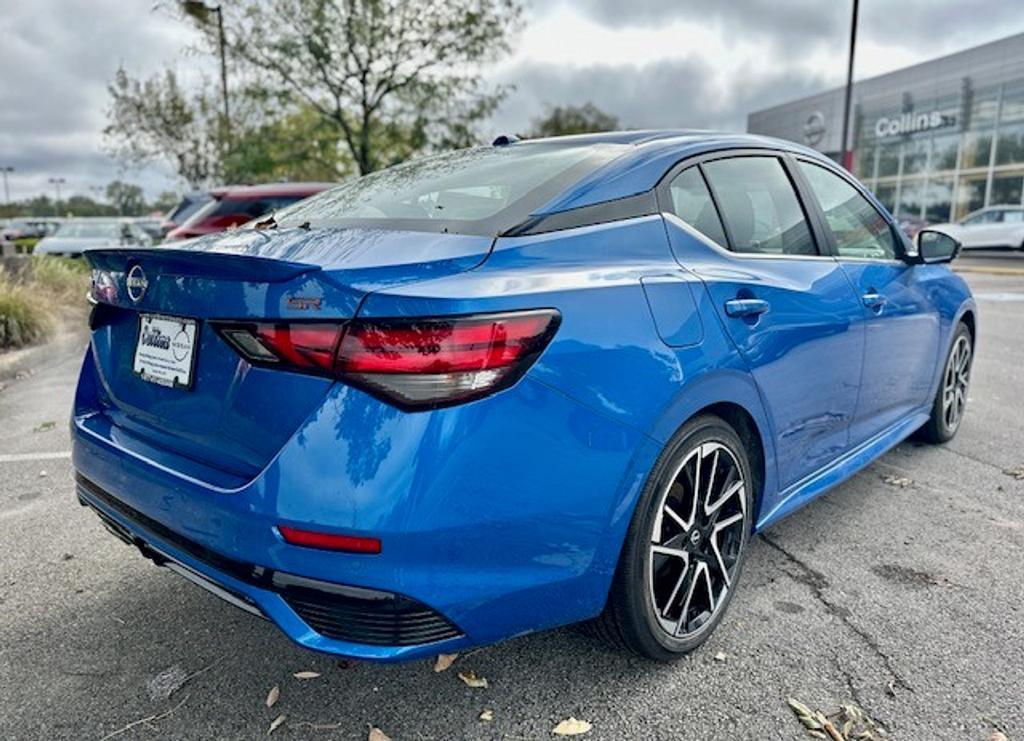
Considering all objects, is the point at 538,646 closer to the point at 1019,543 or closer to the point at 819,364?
the point at 819,364

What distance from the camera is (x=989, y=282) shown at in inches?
614

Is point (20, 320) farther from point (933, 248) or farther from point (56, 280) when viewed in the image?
point (933, 248)

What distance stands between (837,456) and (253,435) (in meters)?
2.37

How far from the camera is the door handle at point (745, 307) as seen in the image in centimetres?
227

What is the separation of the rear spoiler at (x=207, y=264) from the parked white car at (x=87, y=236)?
16073mm

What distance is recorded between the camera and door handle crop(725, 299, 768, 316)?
2.27m

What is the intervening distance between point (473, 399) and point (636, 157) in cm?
112

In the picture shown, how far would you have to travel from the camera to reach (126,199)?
56250mm

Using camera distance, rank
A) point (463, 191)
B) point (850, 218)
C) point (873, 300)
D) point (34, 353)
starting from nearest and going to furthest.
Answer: point (463, 191) < point (873, 300) < point (850, 218) < point (34, 353)

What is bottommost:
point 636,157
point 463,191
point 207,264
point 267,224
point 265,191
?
point 207,264

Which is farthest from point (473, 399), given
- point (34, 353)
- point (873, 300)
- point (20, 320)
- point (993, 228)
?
point (993, 228)

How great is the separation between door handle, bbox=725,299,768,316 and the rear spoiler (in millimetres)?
1234

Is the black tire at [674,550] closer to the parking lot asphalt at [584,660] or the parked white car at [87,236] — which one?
the parking lot asphalt at [584,660]

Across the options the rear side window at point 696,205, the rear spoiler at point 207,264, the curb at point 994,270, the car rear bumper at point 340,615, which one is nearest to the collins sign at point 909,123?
the curb at point 994,270
